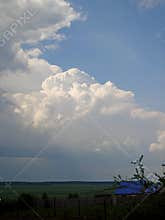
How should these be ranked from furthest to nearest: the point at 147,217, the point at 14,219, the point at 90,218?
the point at 14,219 → the point at 90,218 → the point at 147,217

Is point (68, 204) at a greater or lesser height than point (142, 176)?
greater

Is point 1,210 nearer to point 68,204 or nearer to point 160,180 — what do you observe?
point 68,204

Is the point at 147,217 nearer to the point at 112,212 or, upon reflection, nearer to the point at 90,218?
the point at 112,212

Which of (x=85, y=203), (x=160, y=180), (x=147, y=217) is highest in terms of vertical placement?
(x=85, y=203)

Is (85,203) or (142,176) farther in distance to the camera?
(85,203)

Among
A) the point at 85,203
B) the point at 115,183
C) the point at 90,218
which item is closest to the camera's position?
the point at 115,183

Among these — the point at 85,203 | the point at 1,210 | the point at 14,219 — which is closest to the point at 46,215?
the point at 14,219

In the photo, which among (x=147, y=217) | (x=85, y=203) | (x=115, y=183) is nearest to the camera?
(x=147, y=217)

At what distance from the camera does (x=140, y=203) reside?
57.9 ft

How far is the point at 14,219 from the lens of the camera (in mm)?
27859

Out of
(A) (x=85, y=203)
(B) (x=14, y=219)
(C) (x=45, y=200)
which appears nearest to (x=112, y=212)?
(B) (x=14, y=219)

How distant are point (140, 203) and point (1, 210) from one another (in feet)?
68.6

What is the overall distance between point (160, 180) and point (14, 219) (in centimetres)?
1293

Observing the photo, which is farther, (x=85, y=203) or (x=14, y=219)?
(x=85, y=203)
